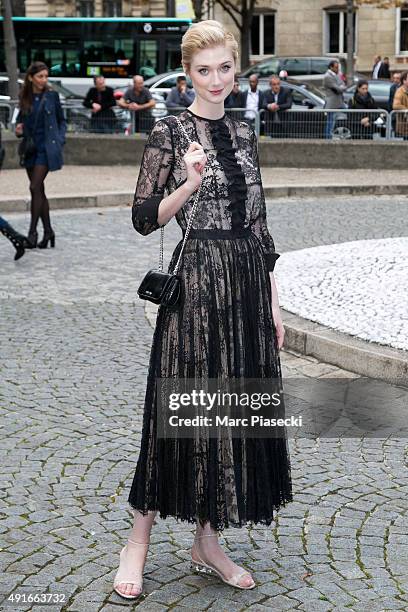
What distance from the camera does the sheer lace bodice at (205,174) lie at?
4.10m

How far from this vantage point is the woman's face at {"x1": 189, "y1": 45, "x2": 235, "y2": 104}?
4.02 m

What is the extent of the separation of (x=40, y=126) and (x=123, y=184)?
590 cm

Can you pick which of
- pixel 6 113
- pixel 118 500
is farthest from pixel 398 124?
pixel 118 500

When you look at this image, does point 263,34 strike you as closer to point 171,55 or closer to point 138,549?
point 171,55

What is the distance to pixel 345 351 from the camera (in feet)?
24.1

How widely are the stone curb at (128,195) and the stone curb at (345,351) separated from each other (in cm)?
760

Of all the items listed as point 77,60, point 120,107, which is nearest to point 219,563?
point 120,107

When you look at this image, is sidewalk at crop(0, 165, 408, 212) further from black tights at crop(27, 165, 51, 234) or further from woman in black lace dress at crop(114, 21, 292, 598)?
woman in black lace dress at crop(114, 21, 292, 598)

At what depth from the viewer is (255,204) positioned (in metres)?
4.23

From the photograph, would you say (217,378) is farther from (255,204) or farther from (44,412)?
(44,412)

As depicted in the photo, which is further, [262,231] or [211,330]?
[262,231]

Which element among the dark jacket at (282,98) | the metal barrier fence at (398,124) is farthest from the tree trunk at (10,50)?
the metal barrier fence at (398,124)

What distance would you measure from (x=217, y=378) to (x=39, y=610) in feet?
3.18

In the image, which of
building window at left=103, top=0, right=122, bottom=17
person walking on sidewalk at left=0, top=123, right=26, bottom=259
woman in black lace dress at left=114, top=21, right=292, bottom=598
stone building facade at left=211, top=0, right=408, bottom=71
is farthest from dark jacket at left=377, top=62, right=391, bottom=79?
woman in black lace dress at left=114, top=21, right=292, bottom=598
